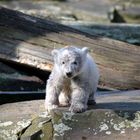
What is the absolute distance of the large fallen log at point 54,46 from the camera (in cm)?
706

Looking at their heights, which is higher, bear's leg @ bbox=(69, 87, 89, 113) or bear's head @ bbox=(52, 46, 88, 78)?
bear's head @ bbox=(52, 46, 88, 78)

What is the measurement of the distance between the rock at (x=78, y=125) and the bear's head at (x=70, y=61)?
13.5 inches

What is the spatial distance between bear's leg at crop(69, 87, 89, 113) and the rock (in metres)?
0.04

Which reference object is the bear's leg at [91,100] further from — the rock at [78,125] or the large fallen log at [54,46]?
the large fallen log at [54,46]

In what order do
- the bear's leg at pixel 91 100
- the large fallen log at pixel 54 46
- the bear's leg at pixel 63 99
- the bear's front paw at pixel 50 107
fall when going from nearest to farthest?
1. the bear's front paw at pixel 50 107
2. the bear's leg at pixel 63 99
3. the bear's leg at pixel 91 100
4. the large fallen log at pixel 54 46

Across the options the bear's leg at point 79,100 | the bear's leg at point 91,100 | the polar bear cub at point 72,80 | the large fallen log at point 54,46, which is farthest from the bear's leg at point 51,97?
the large fallen log at point 54,46

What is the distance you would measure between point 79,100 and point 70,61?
1.12 feet

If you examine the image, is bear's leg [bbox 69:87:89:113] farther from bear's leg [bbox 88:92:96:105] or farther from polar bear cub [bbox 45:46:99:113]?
bear's leg [bbox 88:92:96:105]

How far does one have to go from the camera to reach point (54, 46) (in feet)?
23.5

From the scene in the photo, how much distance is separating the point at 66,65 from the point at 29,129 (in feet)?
2.10

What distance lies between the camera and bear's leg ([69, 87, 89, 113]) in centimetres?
554

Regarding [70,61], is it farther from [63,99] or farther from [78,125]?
[78,125]

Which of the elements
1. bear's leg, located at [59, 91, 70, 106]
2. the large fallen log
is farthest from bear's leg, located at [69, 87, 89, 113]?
the large fallen log

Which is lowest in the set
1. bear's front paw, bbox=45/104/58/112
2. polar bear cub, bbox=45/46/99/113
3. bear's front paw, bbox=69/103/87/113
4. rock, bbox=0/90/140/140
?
rock, bbox=0/90/140/140
